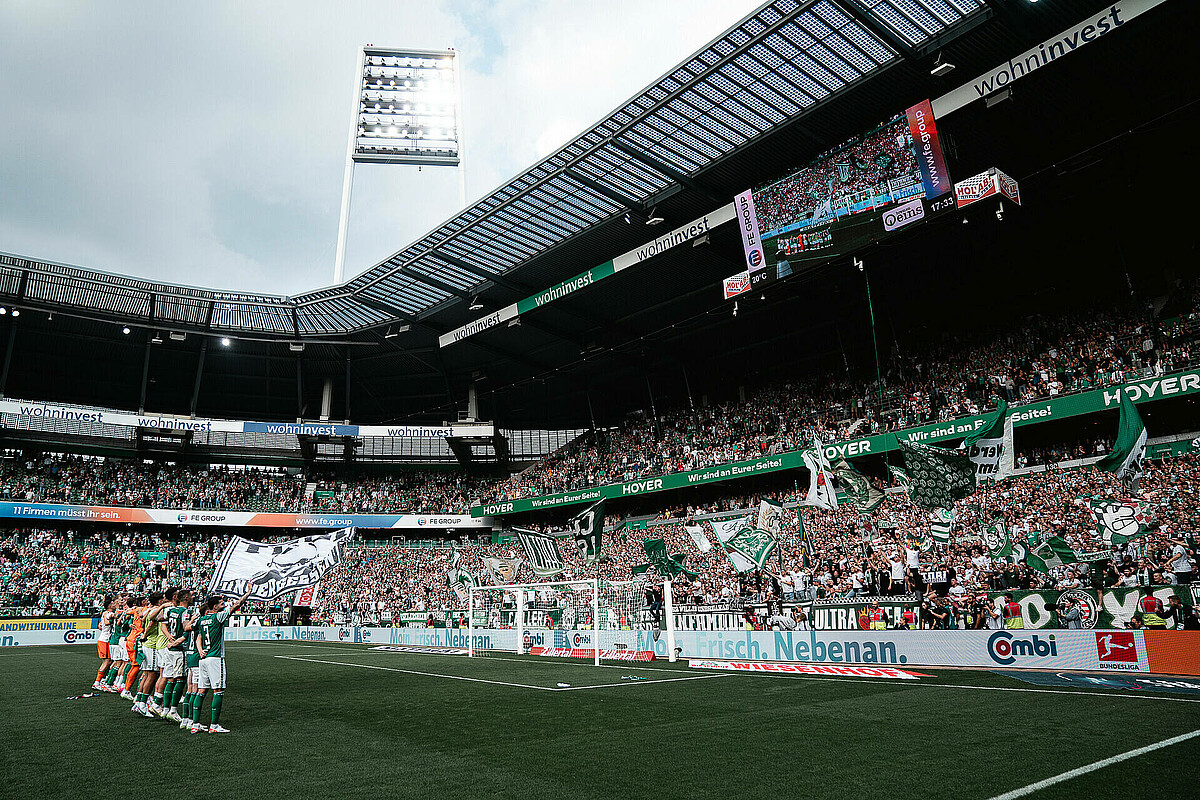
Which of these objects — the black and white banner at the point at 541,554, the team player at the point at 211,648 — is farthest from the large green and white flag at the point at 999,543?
the team player at the point at 211,648

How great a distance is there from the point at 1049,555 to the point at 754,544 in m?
6.24

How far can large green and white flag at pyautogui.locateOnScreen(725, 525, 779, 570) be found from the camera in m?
18.5

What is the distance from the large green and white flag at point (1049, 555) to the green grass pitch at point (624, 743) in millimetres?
2665

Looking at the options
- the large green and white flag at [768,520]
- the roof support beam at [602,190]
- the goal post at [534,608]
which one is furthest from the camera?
the roof support beam at [602,190]

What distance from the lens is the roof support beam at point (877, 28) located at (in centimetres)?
1961

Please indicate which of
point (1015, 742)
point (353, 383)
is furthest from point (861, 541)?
point (353, 383)

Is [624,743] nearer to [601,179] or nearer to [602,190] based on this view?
[601,179]

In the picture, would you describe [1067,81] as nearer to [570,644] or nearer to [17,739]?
[570,644]

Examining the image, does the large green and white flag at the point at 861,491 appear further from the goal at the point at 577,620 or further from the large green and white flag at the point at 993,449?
the goal at the point at 577,620

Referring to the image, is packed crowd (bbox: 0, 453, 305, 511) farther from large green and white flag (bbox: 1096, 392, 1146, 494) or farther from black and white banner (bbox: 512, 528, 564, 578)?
large green and white flag (bbox: 1096, 392, 1146, 494)

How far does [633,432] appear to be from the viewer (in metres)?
45.3

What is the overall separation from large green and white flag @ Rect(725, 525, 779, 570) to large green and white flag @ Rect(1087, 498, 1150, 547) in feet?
23.0

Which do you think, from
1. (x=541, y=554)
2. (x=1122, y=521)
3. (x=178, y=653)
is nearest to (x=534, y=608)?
(x=541, y=554)

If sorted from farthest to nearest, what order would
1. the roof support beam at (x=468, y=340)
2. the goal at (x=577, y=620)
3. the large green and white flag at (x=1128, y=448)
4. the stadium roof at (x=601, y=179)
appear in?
1. the roof support beam at (x=468, y=340)
2. the goal at (x=577, y=620)
3. the stadium roof at (x=601, y=179)
4. the large green and white flag at (x=1128, y=448)
